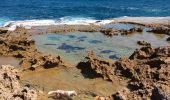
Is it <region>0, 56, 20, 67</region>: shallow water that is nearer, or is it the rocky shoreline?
the rocky shoreline

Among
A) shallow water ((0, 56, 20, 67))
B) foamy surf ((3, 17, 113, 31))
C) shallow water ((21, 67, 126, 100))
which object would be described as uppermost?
foamy surf ((3, 17, 113, 31))

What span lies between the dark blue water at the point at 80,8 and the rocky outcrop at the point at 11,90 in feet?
131

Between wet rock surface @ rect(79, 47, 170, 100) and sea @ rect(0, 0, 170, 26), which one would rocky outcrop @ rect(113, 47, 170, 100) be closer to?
wet rock surface @ rect(79, 47, 170, 100)

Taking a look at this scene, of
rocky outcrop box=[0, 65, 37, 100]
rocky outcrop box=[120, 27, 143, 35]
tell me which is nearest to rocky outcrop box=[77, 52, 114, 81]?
rocky outcrop box=[0, 65, 37, 100]

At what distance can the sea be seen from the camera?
6738cm

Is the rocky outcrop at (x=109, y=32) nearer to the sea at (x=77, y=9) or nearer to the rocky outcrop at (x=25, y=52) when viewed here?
the rocky outcrop at (x=25, y=52)

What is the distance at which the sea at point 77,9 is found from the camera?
2653 inches

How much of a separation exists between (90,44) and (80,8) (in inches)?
1271

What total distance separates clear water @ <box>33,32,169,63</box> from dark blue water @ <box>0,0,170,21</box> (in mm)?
18821

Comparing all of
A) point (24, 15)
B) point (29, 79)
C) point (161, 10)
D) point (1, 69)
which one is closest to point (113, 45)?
→ point (29, 79)

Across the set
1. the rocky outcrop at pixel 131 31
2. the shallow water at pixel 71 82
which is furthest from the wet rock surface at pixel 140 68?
the rocky outcrop at pixel 131 31

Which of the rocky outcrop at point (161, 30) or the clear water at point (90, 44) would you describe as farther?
the rocky outcrop at point (161, 30)

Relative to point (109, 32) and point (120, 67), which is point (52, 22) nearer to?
point (109, 32)

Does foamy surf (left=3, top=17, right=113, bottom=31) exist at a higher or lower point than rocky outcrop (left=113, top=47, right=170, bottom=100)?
higher
